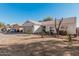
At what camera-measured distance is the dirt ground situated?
7289mm

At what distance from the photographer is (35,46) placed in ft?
24.1

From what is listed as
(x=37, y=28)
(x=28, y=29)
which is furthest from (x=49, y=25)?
(x=28, y=29)

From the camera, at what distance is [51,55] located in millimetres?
7273

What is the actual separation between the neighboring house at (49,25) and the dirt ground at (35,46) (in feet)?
0.39

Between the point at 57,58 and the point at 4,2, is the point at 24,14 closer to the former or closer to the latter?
the point at 4,2

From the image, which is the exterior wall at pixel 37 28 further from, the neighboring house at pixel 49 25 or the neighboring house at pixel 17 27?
the neighboring house at pixel 17 27

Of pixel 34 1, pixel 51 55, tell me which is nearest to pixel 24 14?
pixel 34 1

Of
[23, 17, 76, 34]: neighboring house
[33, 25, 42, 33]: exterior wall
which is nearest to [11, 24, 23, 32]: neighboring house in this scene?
[23, 17, 76, 34]: neighboring house

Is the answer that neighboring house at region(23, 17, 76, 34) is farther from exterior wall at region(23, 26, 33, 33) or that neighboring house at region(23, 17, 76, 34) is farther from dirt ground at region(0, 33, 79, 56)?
dirt ground at region(0, 33, 79, 56)

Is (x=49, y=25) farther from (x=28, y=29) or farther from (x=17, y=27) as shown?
(x=17, y=27)

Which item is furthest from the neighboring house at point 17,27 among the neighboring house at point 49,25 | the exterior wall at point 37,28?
the exterior wall at point 37,28

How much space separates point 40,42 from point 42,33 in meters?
0.15

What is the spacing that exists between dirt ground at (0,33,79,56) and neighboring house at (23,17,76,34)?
118 mm

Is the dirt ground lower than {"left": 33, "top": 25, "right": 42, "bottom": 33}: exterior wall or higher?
lower
